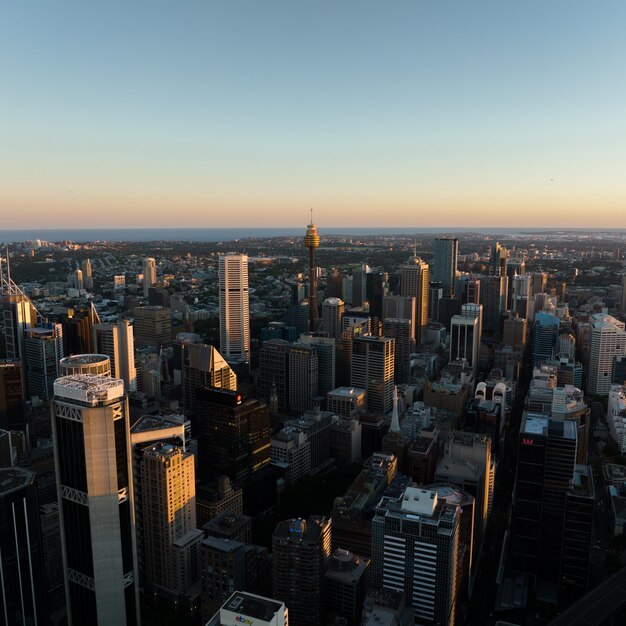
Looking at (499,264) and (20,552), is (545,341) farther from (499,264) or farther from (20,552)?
(20,552)

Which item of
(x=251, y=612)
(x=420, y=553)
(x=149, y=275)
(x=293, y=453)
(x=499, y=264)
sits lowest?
(x=293, y=453)

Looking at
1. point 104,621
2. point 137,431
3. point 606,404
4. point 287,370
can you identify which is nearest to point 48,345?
point 287,370

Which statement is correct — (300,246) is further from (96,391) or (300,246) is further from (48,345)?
(96,391)

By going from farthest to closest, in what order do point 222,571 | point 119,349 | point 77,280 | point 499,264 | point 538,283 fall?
point 499,264, point 77,280, point 538,283, point 119,349, point 222,571

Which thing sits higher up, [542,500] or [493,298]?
[493,298]

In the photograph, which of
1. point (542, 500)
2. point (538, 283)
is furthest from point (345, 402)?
point (538, 283)

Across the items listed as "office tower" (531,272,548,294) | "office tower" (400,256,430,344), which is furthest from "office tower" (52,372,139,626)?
"office tower" (531,272,548,294)

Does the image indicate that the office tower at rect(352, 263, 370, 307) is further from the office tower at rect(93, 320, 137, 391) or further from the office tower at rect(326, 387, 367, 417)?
the office tower at rect(93, 320, 137, 391)
